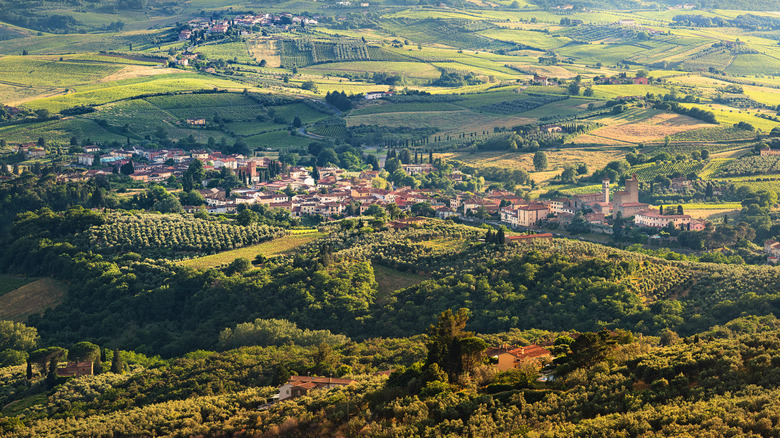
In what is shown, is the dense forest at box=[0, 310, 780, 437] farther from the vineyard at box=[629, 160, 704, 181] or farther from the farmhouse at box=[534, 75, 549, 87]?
the farmhouse at box=[534, 75, 549, 87]

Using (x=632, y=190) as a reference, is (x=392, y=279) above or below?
above

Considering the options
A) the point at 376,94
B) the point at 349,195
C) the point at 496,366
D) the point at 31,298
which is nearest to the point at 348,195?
the point at 349,195

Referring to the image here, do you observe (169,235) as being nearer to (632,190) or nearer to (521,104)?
(632,190)

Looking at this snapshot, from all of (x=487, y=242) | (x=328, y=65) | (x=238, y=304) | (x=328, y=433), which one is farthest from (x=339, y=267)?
(x=328, y=65)

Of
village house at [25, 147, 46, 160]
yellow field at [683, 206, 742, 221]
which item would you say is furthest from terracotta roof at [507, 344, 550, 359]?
village house at [25, 147, 46, 160]

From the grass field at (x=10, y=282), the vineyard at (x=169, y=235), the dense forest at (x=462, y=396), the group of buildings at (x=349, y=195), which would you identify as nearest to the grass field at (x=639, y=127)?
the group of buildings at (x=349, y=195)

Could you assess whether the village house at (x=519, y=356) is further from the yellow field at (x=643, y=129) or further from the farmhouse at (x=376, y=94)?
the farmhouse at (x=376, y=94)
